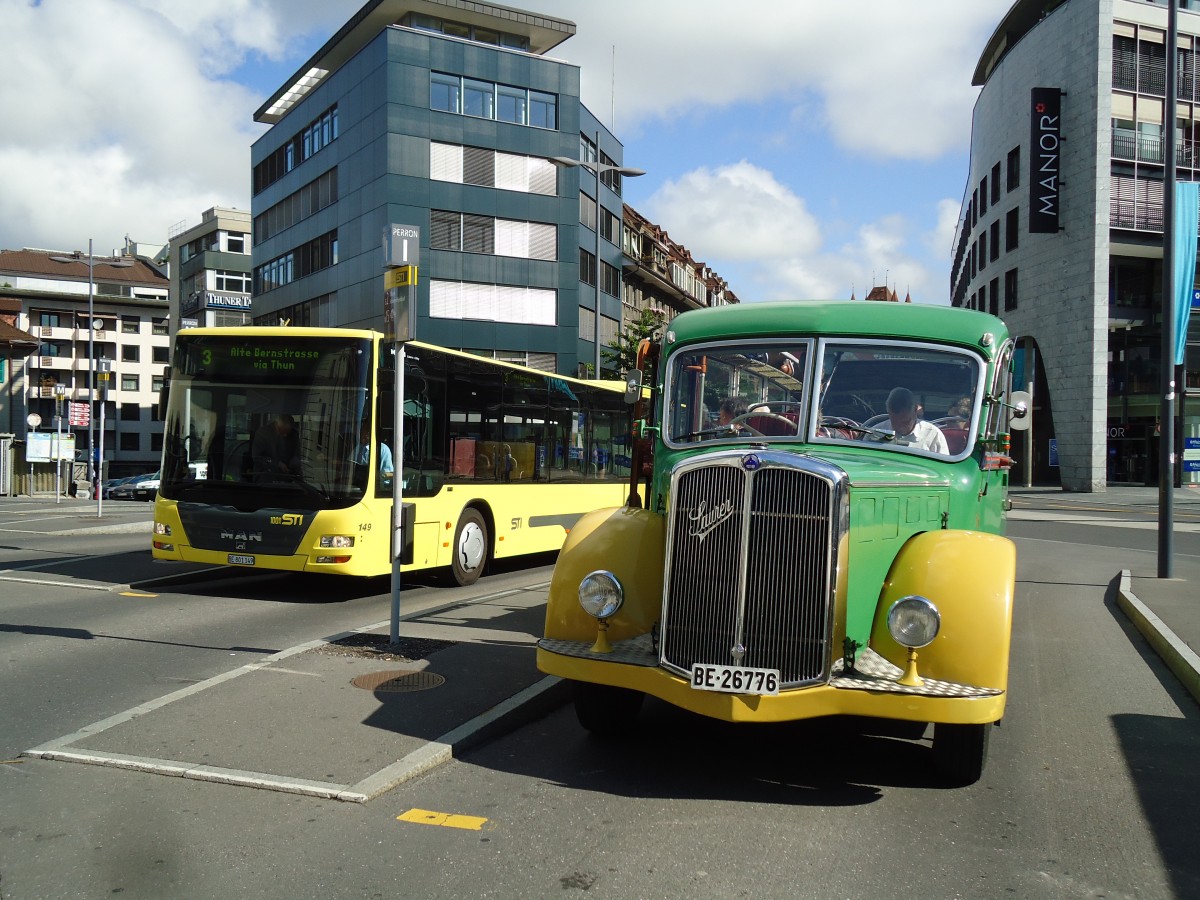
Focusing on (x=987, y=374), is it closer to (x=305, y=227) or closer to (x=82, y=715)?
(x=82, y=715)

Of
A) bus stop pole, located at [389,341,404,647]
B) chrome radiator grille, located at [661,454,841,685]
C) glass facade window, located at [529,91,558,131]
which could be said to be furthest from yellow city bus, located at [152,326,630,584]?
glass facade window, located at [529,91,558,131]

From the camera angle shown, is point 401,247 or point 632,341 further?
point 632,341

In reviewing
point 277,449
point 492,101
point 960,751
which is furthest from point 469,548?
point 492,101

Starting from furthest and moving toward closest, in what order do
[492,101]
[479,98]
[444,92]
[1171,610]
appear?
[492,101] < [479,98] < [444,92] < [1171,610]

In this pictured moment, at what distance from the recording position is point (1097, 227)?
41969 mm

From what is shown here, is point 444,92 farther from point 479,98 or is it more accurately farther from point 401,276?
point 401,276

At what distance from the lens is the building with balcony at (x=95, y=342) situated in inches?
3140

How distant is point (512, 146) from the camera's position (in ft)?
144

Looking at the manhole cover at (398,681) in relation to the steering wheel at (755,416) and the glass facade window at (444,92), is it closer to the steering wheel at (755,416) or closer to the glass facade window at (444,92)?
the steering wheel at (755,416)

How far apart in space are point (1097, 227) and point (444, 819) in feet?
145

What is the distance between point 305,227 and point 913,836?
4842cm

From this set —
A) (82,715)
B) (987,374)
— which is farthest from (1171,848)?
(82,715)

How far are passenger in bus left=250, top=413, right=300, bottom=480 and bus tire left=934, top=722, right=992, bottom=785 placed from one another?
785cm

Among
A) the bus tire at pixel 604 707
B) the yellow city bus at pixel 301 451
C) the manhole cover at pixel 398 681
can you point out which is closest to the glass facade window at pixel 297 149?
the yellow city bus at pixel 301 451
